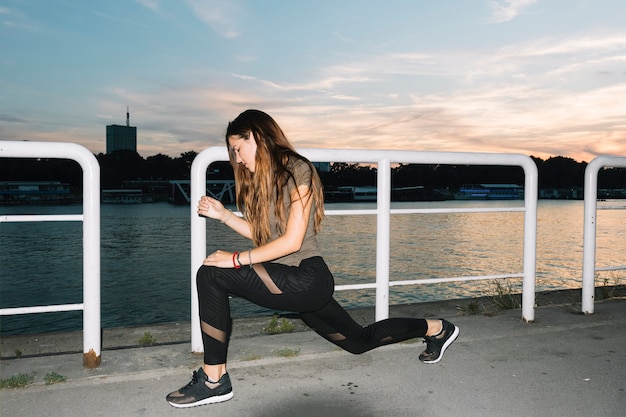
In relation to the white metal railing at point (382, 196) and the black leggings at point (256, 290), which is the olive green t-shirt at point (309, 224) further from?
the white metal railing at point (382, 196)

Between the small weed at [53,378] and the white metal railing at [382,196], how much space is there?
672 millimetres

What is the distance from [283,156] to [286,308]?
674 mm

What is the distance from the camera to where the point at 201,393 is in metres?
2.52

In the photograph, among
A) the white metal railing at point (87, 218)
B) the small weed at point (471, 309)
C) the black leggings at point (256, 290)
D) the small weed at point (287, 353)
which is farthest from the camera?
the small weed at point (471, 309)

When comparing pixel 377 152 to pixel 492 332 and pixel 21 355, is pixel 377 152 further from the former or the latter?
pixel 21 355

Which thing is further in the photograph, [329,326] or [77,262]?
[77,262]


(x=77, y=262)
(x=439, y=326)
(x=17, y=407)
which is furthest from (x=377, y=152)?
(x=77, y=262)

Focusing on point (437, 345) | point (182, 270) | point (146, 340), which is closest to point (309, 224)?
point (437, 345)

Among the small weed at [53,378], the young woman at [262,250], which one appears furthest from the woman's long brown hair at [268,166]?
the small weed at [53,378]

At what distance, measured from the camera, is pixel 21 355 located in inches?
129

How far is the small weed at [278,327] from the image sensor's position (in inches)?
150

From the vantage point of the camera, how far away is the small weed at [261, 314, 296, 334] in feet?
12.5

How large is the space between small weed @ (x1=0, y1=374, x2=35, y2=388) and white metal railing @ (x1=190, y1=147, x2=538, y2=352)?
0.81 metres

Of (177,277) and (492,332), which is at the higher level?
(492,332)
